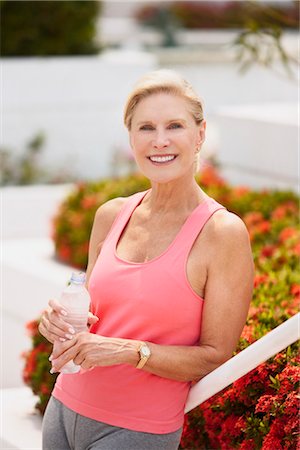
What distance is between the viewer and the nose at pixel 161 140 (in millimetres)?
3201

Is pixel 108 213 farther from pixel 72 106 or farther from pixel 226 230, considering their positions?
pixel 72 106

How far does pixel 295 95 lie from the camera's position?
43.4 ft

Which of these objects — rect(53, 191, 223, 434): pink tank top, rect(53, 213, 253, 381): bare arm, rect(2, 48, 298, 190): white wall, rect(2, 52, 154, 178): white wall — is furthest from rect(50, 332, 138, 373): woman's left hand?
rect(2, 52, 154, 178): white wall

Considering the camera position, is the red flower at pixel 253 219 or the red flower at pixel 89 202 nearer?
the red flower at pixel 253 219

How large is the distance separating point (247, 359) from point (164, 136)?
67cm

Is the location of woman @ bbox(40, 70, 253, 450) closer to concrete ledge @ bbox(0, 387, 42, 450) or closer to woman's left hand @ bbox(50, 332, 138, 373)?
woman's left hand @ bbox(50, 332, 138, 373)

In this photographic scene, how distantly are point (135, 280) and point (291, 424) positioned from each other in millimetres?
623

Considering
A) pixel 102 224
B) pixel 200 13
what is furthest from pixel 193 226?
pixel 200 13

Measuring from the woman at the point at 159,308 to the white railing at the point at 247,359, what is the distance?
4cm

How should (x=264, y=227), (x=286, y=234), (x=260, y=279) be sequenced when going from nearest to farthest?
1. (x=260, y=279)
2. (x=286, y=234)
3. (x=264, y=227)

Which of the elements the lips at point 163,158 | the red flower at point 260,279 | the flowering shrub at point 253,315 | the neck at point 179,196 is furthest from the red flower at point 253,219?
the lips at point 163,158

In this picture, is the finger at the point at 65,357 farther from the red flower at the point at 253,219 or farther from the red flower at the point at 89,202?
the red flower at the point at 89,202

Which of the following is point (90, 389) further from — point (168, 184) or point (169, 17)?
point (169, 17)

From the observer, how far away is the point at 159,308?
10.4ft
